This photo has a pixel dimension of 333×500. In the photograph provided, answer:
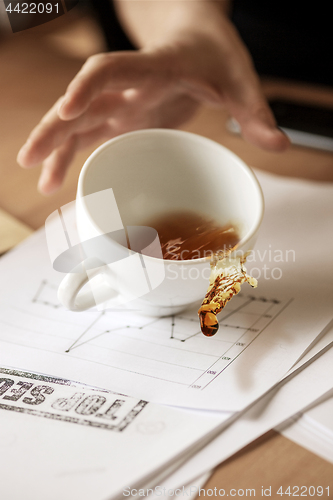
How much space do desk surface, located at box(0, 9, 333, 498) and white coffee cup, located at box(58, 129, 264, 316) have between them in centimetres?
13

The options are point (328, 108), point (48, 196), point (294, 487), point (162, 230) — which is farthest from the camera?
point (328, 108)

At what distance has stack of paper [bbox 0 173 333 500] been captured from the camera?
267mm

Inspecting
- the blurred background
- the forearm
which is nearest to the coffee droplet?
the blurred background

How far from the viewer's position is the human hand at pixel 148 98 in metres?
0.44

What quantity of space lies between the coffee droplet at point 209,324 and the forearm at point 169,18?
0.37 metres

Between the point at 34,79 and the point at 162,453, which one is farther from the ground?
the point at 34,79

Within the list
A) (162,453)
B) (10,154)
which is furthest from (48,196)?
(162,453)

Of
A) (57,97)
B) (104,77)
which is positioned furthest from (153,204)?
(57,97)

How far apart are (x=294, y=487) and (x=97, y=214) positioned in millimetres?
239

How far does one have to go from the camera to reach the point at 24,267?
1.37 feet

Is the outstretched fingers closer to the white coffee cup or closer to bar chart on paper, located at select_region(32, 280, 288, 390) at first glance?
the white coffee cup

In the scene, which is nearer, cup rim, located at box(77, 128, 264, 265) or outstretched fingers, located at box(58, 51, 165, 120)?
cup rim, located at box(77, 128, 264, 265)

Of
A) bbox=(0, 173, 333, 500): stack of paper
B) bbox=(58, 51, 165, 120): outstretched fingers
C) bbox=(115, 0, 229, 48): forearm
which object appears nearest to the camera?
bbox=(0, 173, 333, 500): stack of paper

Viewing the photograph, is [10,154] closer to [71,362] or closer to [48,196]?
[48,196]
